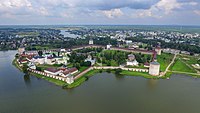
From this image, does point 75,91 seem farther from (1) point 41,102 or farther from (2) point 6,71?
(2) point 6,71

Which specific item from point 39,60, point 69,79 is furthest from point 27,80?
point 39,60

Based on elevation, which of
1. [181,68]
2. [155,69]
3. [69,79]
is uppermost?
[155,69]

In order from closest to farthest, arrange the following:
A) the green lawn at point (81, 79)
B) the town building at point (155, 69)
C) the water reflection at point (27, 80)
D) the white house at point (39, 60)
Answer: the green lawn at point (81, 79)
the water reflection at point (27, 80)
the town building at point (155, 69)
the white house at point (39, 60)

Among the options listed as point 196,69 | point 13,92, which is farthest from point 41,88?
point 196,69

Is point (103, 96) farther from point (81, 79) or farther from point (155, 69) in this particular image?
point (155, 69)

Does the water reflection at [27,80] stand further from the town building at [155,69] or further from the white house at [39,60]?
the town building at [155,69]

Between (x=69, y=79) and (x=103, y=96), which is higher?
(x=69, y=79)

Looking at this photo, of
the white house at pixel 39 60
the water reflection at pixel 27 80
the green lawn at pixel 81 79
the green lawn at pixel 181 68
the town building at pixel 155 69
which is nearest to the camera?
the green lawn at pixel 81 79

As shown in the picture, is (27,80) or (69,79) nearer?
(69,79)

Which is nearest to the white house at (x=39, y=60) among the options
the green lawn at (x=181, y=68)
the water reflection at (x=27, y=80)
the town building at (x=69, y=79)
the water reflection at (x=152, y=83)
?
the water reflection at (x=27, y=80)
